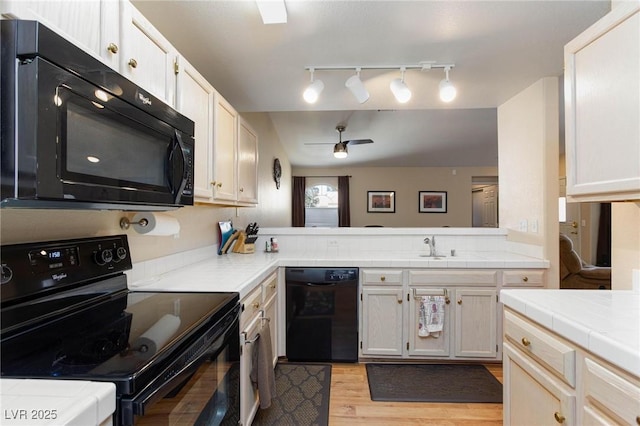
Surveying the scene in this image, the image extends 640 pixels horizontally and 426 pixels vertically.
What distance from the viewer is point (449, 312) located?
2299mm

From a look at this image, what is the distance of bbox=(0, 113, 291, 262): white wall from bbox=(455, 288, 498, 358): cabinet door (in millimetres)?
2039

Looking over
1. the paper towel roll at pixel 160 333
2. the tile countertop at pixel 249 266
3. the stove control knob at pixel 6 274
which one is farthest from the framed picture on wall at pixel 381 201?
the stove control knob at pixel 6 274

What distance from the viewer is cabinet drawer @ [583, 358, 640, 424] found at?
76cm

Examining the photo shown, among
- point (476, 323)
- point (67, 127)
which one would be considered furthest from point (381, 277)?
point (67, 127)

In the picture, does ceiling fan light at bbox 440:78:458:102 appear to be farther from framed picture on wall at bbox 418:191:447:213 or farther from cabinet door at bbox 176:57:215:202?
framed picture on wall at bbox 418:191:447:213

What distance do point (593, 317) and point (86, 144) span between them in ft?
5.45

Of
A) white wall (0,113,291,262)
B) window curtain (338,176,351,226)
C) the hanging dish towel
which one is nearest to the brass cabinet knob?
white wall (0,113,291,262)

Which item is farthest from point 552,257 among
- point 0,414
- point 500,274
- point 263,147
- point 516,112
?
point 263,147

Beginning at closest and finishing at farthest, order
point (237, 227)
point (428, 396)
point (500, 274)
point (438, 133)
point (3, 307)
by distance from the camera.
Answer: point (3, 307) → point (428, 396) → point (500, 274) → point (237, 227) → point (438, 133)

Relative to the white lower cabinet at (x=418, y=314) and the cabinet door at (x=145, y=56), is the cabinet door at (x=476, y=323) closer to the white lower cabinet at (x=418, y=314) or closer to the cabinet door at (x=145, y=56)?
the white lower cabinet at (x=418, y=314)

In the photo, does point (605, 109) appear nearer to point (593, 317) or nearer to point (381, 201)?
point (593, 317)

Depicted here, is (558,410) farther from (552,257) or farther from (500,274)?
(552,257)

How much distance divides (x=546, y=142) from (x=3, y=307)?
317cm

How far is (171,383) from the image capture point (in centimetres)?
78
